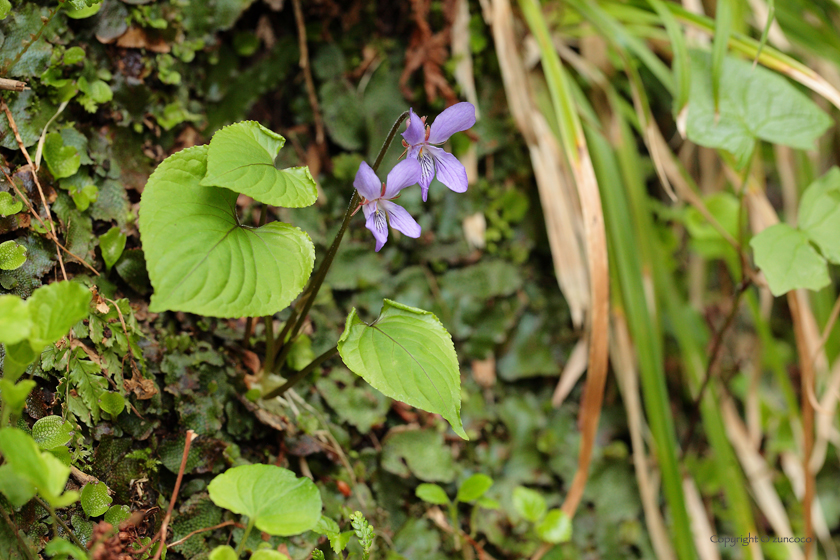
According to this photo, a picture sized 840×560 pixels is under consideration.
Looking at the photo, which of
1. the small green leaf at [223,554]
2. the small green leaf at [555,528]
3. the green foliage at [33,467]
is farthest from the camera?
the small green leaf at [555,528]

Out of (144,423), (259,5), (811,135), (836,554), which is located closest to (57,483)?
(144,423)

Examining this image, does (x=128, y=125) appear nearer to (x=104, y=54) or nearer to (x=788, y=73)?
(x=104, y=54)

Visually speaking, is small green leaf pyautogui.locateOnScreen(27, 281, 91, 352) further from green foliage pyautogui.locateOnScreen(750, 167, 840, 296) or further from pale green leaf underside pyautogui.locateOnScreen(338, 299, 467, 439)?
green foliage pyautogui.locateOnScreen(750, 167, 840, 296)

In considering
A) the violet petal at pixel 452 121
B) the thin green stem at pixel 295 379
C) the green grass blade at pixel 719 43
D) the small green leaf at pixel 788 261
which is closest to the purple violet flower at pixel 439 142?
the violet petal at pixel 452 121

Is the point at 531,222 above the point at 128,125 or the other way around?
the other way around

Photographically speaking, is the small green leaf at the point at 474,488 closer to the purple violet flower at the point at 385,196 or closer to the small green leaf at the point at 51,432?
the purple violet flower at the point at 385,196

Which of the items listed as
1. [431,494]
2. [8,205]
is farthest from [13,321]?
[431,494]

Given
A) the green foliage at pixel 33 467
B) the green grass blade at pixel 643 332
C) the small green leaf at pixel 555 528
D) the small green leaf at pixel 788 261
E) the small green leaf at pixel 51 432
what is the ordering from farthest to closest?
1. the green grass blade at pixel 643 332
2. the small green leaf at pixel 555 528
3. the small green leaf at pixel 788 261
4. the small green leaf at pixel 51 432
5. the green foliage at pixel 33 467
